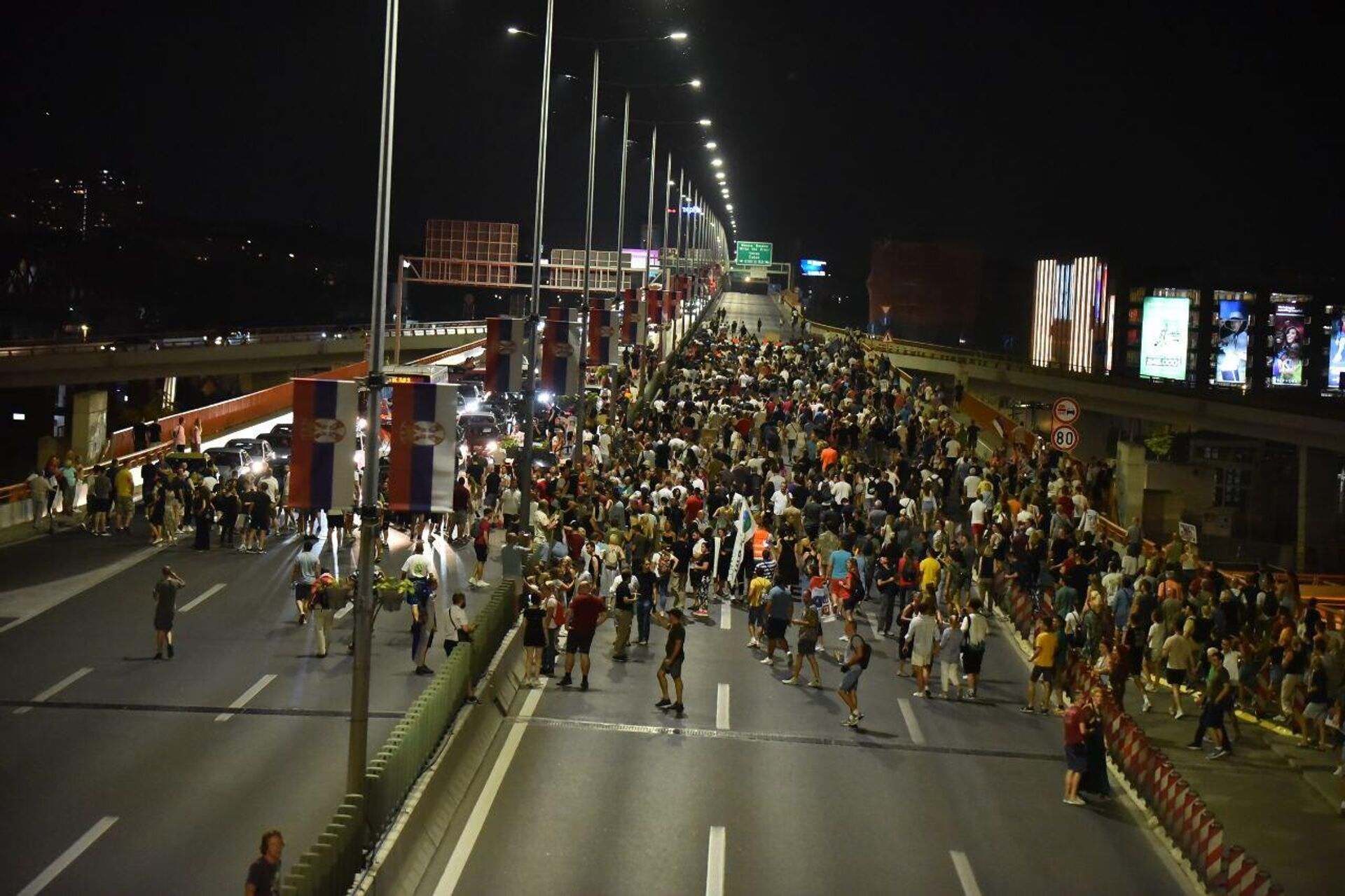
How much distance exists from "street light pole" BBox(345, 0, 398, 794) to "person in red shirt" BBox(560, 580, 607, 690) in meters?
5.65

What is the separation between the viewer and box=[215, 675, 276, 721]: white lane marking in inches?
739

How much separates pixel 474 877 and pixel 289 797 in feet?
9.03

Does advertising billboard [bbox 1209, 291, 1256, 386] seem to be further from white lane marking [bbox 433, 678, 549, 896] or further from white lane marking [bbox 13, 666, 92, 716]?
white lane marking [bbox 13, 666, 92, 716]

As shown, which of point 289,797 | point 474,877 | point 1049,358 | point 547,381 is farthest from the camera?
point 1049,358

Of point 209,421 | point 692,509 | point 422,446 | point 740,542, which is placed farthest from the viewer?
point 209,421

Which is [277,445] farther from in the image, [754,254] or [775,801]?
[754,254]

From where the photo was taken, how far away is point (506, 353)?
27500 millimetres

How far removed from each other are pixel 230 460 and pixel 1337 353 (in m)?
75.1

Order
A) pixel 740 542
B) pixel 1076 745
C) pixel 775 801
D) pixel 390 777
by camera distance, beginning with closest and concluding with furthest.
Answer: pixel 390 777
pixel 775 801
pixel 1076 745
pixel 740 542

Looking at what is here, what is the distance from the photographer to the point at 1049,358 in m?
142

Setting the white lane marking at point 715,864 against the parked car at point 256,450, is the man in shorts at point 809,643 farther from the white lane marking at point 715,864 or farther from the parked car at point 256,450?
the parked car at point 256,450

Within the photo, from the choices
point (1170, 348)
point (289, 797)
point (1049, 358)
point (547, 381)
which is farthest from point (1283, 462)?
point (289, 797)

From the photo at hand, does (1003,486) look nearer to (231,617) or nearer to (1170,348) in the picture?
(231,617)

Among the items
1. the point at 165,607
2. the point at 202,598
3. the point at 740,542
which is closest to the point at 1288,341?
the point at 740,542
